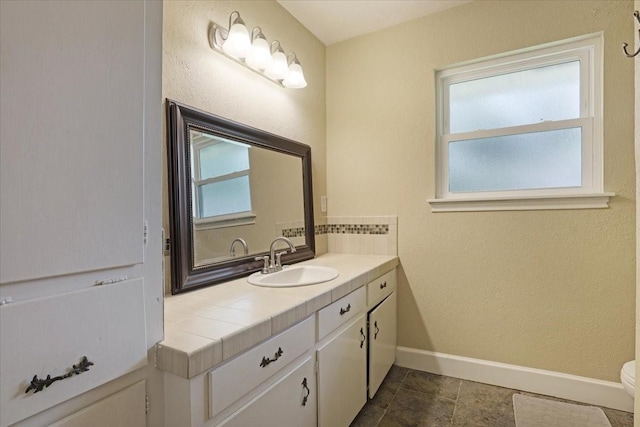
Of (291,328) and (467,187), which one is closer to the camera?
(291,328)

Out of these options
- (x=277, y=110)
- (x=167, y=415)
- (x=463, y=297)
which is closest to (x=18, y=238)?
(x=167, y=415)

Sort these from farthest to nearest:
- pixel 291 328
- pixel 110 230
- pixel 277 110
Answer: pixel 277 110
pixel 291 328
pixel 110 230

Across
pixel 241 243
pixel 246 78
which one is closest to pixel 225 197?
pixel 241 243

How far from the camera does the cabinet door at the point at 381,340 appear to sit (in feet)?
5.89

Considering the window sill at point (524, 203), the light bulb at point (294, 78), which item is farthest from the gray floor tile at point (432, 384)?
the light bulb at point (294, 78)

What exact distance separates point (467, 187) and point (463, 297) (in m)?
0.74

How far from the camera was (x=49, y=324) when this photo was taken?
639mm

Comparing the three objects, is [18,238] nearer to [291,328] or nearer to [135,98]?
[135,98]

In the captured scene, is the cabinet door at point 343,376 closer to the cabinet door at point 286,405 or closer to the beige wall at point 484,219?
the cabinet door at point 286,405

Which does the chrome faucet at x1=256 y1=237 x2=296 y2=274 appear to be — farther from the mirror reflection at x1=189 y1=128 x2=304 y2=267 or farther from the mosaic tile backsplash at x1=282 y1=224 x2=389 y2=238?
the mosaic tile backsplash at x1=282 y1=224 x2=389 y2=238

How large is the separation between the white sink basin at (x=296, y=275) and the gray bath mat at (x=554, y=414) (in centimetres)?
126

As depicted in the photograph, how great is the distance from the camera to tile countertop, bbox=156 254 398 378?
812mm

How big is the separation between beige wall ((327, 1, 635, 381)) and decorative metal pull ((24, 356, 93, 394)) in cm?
195

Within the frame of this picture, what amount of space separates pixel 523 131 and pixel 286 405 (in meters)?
2.03
